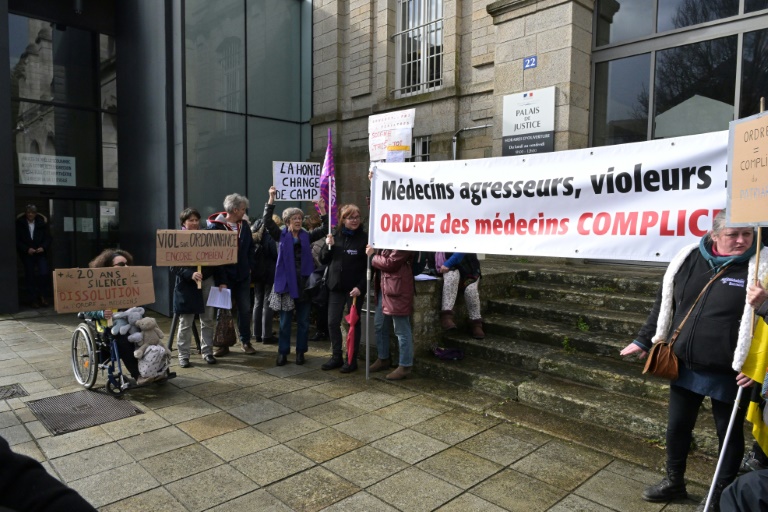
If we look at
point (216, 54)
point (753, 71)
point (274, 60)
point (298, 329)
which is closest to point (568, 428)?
point (298, 329)

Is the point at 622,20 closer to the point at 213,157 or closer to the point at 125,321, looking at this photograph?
the point at 213,157

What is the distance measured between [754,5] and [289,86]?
9885mm

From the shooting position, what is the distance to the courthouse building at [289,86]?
845 centimetres

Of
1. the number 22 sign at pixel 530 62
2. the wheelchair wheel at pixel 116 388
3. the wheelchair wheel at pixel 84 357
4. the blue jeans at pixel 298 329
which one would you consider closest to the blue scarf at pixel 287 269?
the blue jeans at pixel 298 329

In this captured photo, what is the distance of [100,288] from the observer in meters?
5.20

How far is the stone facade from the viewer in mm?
8672

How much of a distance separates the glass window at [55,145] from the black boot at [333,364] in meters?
8.12

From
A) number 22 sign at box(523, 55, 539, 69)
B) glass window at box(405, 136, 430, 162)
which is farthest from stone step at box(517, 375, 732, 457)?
glass window at box(405, 136, 430, 162)

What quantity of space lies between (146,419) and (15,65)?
957cm

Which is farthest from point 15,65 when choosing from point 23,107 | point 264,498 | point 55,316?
point 264,498

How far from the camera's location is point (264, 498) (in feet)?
11.2

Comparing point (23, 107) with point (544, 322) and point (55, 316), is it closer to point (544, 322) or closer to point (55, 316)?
point (55, 316)

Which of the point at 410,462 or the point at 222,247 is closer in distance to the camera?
the point at 410,462

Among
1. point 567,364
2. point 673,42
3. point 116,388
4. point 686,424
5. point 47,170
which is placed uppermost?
point 673,42
